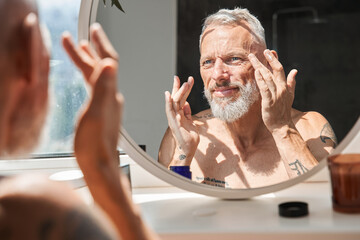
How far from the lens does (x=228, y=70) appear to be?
74cm

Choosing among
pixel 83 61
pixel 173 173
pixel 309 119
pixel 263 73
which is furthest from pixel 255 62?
pixel 83 61

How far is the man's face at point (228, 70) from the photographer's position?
28.9 inches

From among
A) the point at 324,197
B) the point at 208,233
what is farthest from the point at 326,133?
the point at 208,233

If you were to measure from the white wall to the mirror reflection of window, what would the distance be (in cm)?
19

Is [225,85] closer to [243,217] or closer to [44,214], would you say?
[243,217]

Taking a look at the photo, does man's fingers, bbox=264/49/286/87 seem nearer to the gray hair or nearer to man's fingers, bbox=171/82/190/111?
the gray hair

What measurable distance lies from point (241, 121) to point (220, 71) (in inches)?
3.7

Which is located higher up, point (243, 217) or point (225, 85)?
point (225, 85)

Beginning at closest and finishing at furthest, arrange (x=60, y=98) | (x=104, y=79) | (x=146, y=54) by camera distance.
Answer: (x=104, y=79) < (x=146, y=54) < (x=60, y=98)

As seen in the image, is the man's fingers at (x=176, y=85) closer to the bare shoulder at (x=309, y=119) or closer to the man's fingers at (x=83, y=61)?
the bare shoulder at (x=309, y=119)

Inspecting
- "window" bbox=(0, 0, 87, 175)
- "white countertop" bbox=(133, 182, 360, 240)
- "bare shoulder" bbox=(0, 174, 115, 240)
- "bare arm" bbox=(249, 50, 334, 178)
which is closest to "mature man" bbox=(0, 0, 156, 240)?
"bare shoulder" bbox=(0, 174, 115, 240)

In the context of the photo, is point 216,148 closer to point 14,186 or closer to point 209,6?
point 209,6

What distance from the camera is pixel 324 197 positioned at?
0.77 meters

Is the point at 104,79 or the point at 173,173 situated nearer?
the point at 104,79
